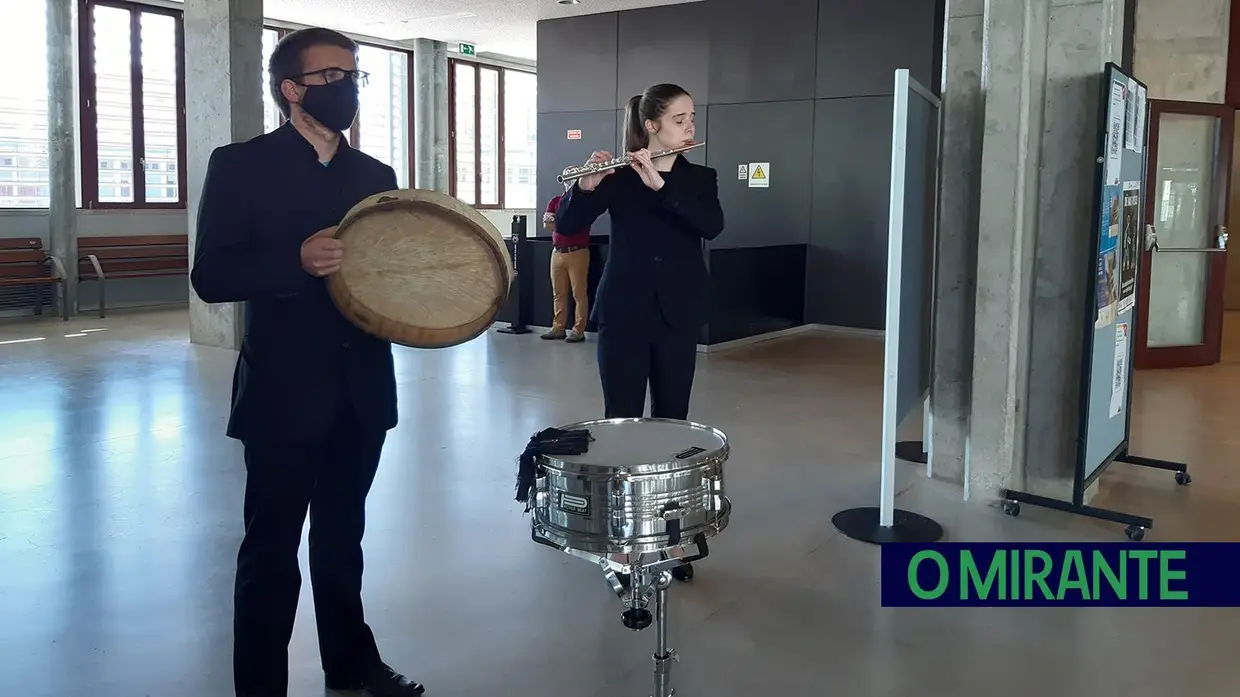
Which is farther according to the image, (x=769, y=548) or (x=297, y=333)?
(x=769, y=548)

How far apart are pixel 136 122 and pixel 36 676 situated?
35.3 feet

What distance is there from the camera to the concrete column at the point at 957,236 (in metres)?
4.57

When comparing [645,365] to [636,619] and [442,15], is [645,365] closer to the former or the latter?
[636,619]

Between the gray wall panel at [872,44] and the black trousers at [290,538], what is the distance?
27.8ft

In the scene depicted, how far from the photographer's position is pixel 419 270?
2275 millimetres

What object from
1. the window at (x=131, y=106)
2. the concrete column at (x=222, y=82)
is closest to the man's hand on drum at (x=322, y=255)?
the concrete column at (x=222, y=82)

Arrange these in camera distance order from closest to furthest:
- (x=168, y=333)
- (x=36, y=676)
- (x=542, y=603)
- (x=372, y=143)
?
1. (x=36, y=676)
2. (x=542, y=603)
3. (x=168, y=333)
4. (x=372, y=143)

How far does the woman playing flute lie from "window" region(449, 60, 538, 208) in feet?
42.7

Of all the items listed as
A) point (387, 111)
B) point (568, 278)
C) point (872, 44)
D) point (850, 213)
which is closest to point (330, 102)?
point (568, 278)

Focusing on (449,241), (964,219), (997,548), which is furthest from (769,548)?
(449,241)

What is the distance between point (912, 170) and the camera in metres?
3.92

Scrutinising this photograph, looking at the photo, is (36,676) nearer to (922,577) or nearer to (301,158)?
(301,158)

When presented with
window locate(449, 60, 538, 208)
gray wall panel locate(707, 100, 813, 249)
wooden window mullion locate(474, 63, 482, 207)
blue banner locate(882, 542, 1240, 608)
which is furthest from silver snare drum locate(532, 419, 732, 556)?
wooden window mullion locate(474, 63, 482, 207)

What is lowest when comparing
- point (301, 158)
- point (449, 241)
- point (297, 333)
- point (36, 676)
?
point (36, 676)
